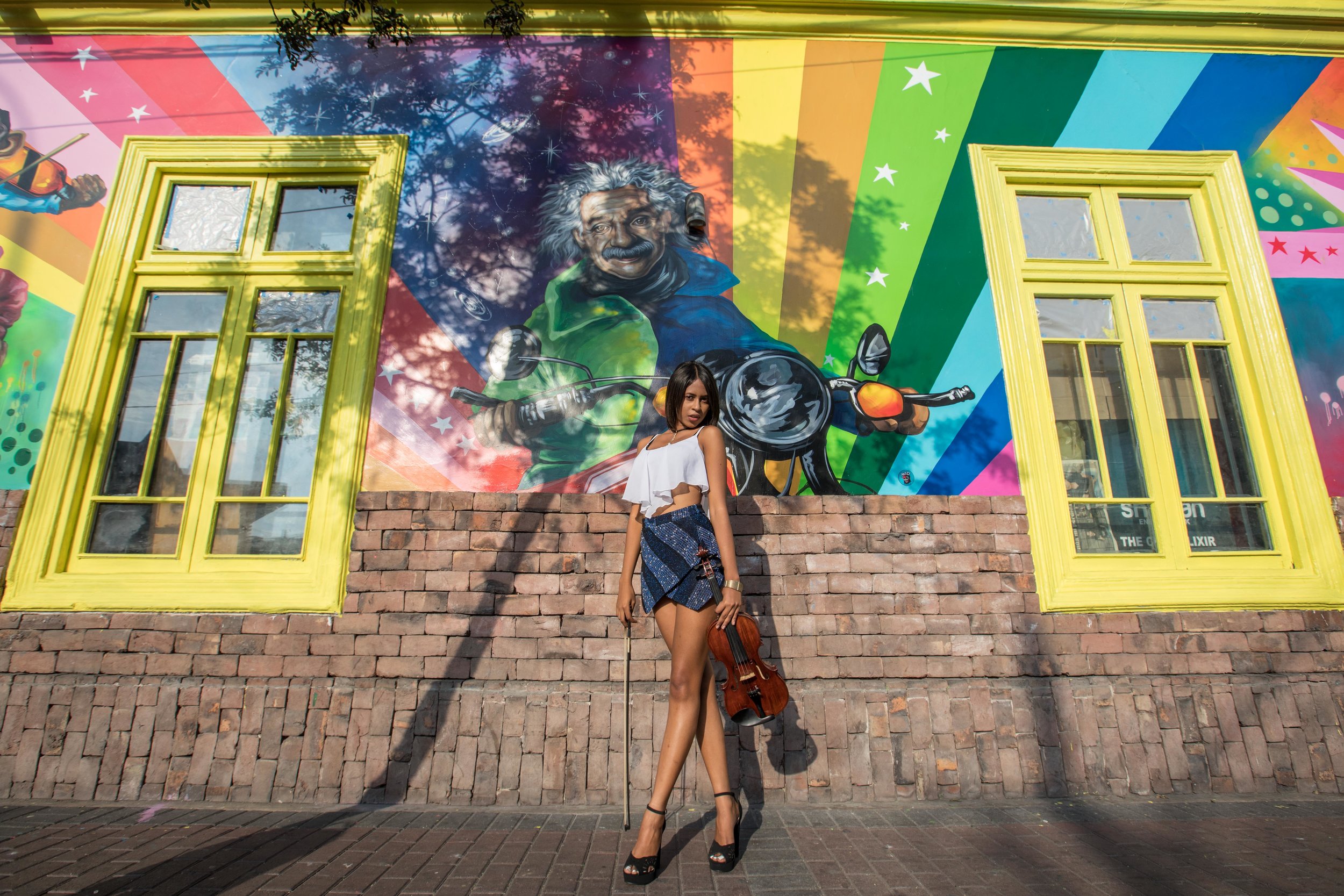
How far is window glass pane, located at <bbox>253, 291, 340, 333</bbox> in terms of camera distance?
422 centimetres

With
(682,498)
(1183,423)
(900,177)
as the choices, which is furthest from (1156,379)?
(682,498)

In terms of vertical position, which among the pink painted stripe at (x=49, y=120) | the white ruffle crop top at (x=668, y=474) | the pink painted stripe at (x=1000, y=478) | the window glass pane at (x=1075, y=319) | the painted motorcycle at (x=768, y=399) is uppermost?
the pink painted stripe at (x=49, y=120)

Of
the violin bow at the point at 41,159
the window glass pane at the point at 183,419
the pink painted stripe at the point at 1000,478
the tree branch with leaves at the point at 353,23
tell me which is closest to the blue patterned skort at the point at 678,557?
the pink painted stripe at the point at 1000,478

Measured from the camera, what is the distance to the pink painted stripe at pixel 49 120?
173 inches

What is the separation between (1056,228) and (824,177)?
175 cm

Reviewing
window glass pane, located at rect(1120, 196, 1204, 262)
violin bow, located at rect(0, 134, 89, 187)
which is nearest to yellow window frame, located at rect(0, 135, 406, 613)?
violin bow, located at rect(0, 134, 89, 187)

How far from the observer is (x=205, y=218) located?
14.6ft

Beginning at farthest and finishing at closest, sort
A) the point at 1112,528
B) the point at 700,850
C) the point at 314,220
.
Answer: the point at 314,220, the point at 1112,528, the point at 700,850

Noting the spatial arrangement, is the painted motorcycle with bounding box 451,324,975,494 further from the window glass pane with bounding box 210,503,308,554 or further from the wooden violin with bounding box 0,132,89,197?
the wooden violin with bounding box 0,132,89,197

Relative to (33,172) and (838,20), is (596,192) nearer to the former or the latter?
(838,20)

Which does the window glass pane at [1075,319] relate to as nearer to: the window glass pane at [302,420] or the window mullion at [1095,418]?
the window mullion at [1095,418]

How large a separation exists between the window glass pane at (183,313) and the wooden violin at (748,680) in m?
4.05

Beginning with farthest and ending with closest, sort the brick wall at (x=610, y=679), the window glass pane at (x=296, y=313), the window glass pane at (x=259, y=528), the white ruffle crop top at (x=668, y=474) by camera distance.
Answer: the window glass pane at (x=296, y=313), the window glass pane at (x=259, y=528), the brick wall at (x=610, y=679), the white ruffle crop top at (x=668, y=474)

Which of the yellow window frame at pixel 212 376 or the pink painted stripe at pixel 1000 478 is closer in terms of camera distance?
the yellow window frame at pixel 212 376
